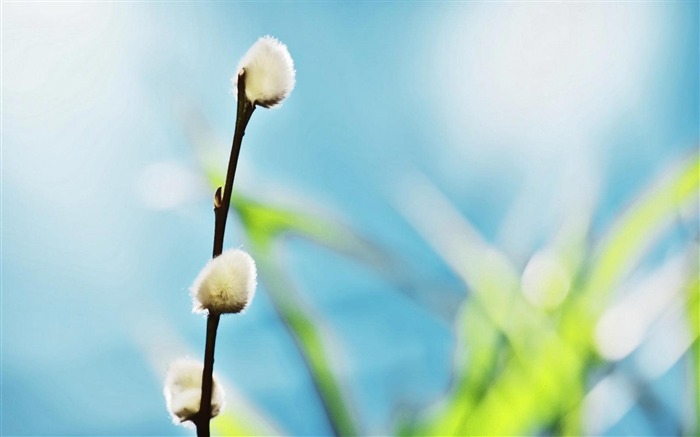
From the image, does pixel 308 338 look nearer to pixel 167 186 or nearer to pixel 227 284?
pixel 167 186

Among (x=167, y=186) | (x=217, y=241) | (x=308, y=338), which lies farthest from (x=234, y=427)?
(x=217, y=241)

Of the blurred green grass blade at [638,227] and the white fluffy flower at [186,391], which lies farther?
the blurred green grass blade at [638,227]

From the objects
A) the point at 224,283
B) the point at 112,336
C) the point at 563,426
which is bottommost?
the point at 224,283

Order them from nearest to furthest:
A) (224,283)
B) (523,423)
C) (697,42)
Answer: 1. (224,283)
2. (523,423)
3. (697,42)

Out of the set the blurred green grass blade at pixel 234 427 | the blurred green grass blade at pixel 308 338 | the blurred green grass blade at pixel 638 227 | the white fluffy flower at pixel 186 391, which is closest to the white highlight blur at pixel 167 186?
the blurred green grass blade at pixel 308 338

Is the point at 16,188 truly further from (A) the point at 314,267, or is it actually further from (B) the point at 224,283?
(B) the point at 224,283

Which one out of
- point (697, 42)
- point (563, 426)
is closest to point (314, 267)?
point (563, 426)

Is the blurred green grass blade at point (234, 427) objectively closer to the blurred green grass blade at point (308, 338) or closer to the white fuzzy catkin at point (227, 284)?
the blurred green grass blade at point (308, 338)
